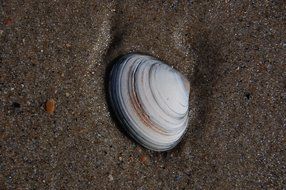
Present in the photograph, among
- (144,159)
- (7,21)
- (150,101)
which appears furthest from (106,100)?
(7,21)

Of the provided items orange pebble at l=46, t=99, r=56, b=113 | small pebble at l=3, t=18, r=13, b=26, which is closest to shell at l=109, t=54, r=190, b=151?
orange pebble at l=46, t=99, r=56, b=113

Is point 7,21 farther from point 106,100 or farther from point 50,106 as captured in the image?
point 106,100

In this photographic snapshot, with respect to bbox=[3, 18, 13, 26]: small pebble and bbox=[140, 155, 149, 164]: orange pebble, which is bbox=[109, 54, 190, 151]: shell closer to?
bbox=[140, 155, 149, 164]: orange pebble

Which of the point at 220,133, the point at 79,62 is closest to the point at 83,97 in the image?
the point at 79,62

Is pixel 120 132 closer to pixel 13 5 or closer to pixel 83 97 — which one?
pixel 83 97

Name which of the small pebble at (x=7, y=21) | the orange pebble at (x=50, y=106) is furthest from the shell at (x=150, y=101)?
the small pebble at (x=7, y=21)
